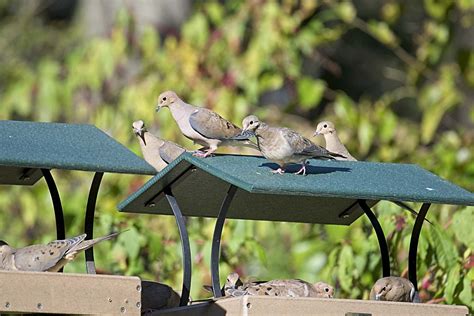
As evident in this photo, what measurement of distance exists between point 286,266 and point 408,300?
7.07 metres

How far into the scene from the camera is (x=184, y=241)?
17.4ft

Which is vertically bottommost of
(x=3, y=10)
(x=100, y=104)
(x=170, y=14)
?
(x=100, y=104)

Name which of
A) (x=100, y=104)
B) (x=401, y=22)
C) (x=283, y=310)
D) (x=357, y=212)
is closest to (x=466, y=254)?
(x=357, y=212)

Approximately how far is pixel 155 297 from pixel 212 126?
2.76 feet

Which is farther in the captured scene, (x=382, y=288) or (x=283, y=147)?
(x=382, y=288)

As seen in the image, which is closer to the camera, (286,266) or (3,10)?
(286,266)

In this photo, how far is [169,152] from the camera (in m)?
5.93

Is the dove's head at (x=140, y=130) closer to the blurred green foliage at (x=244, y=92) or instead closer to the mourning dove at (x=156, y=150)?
the mourning dove at (x=156, y=150)

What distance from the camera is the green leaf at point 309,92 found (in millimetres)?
10127

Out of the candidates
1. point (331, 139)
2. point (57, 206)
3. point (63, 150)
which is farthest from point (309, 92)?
point (63, 150)

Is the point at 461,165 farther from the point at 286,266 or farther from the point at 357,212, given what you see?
the point at 286,266

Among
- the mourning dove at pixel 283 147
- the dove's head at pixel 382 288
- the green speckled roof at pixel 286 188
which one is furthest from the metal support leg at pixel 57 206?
the dove's head at pixel 382 288

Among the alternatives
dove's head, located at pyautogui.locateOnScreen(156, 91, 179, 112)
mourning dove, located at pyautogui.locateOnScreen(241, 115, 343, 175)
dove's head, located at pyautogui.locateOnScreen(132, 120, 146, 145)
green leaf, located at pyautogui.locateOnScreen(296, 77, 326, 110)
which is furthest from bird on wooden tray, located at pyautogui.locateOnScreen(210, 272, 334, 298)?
green leaf, located at pyautogui.locateOnScreen(296, 77, 326, 110)

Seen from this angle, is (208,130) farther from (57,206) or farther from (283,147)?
(57,206)
